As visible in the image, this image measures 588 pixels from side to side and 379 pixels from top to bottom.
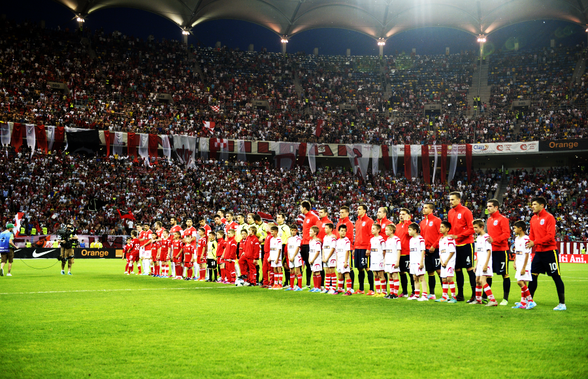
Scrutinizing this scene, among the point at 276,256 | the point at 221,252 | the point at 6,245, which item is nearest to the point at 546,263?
the point at 276,256

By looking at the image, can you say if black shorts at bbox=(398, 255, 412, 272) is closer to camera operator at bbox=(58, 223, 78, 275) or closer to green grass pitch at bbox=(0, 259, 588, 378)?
green grass pitch at bbox=(0, 259, 588, 378)

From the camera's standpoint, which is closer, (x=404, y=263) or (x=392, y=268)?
(x=392, y=268)

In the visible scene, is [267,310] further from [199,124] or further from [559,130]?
[559,130]

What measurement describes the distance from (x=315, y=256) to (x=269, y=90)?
4253cm

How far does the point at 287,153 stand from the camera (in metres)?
Answer: 46.8

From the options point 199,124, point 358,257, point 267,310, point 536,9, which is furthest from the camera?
point 536,9

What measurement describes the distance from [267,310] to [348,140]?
132ft

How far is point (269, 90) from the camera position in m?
54.2

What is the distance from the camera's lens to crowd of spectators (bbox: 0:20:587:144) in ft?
143

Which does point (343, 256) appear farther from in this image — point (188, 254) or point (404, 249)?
point (188, 254)

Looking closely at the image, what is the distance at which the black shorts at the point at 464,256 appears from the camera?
11258mm

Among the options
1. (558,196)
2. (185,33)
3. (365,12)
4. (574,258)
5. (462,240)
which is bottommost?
(574,258)

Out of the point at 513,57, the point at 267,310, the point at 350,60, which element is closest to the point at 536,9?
the point at 513,57

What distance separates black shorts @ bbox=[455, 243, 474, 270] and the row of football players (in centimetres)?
18
